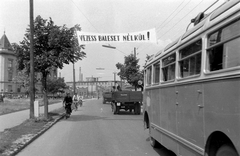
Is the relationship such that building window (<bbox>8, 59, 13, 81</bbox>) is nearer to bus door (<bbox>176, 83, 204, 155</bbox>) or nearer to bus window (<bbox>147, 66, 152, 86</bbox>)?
bus window (<bbox>147, 66, 152, 86</bbox>)

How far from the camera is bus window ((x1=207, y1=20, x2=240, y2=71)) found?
3.44 m

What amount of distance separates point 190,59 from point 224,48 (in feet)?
4.45

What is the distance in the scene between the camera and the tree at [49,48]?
15.6 metres

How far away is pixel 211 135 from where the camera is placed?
3975mm

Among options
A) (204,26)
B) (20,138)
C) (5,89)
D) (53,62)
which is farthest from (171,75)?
(5,89)

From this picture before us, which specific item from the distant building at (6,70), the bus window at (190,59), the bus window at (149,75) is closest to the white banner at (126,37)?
the bus window at (149,75)

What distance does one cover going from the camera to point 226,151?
11.6 ft

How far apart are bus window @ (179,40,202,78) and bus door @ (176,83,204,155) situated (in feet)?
0.87

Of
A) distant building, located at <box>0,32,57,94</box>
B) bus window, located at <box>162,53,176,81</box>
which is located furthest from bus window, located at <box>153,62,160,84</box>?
distant building, located at <box>0,32,57,94</box>

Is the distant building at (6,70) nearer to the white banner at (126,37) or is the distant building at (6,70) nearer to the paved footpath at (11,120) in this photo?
the paved footpath at (11,120)

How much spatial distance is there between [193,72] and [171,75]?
1.43m

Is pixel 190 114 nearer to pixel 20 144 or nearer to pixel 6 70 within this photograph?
pixel 20 144

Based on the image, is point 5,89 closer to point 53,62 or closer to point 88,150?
point 53,62

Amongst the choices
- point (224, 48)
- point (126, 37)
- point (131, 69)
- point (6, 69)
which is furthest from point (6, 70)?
point (224, 48)
